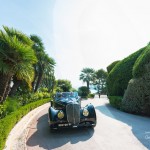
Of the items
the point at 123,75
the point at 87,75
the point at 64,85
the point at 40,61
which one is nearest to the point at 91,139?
the point at 123,75

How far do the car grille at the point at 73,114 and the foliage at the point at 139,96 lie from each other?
5.96m

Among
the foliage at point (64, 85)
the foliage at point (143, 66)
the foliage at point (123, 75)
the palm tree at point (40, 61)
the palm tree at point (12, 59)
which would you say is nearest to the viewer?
the palm tree at point (12, 59)

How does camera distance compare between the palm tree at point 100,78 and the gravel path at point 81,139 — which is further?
the palm tree at point 100,78

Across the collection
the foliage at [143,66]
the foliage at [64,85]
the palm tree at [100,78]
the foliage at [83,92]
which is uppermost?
the palm tree at [100,78]

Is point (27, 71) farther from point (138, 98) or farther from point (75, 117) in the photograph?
point (138, 98)

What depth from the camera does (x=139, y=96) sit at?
1316 centimetres

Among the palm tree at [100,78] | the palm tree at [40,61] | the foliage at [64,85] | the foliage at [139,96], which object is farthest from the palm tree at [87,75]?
the foliage at [139,96]

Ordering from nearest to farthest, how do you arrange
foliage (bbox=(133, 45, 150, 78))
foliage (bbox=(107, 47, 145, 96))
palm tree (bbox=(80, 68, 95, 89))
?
foliage (bbox=(133, 45, 150, 78)) < foliage (bbox=(107, 47, 145, 96)) < palm tree (bbox=(80, 68, 95, 89))

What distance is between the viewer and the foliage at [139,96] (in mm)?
12617

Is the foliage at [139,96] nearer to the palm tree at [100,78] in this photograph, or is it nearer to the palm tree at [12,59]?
the palm tree at [12,59]

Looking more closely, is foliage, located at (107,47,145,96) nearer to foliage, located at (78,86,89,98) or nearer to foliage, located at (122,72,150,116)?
foliage, located at (122,72,150,116)

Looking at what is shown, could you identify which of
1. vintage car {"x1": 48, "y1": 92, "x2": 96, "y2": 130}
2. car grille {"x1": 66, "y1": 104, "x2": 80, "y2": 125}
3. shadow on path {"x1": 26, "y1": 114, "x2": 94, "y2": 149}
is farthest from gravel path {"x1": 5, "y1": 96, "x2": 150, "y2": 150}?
car grille {"x1": 66, "y1": 104, "x2": 80, "y2": 125}

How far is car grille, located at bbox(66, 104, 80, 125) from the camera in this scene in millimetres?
8633

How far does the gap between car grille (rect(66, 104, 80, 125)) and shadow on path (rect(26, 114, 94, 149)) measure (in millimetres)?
547
